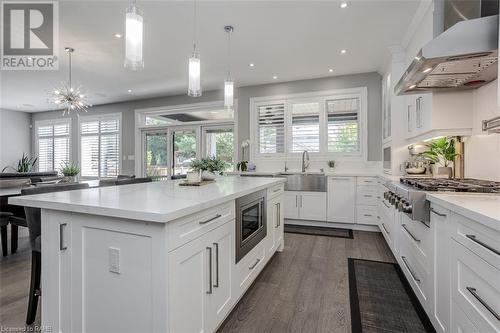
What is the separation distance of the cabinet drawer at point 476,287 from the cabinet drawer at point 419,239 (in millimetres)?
Answer: 358

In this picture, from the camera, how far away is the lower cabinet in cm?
112

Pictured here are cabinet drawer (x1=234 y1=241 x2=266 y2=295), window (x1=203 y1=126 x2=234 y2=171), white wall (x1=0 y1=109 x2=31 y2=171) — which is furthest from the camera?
white wall (x1=0 y1=109 x2=31 y2=171)

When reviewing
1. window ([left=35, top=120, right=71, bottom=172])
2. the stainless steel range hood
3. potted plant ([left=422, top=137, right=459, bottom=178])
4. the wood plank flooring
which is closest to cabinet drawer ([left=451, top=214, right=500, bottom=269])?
the wood plank flooring

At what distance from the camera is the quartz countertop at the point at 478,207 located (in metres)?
0.97

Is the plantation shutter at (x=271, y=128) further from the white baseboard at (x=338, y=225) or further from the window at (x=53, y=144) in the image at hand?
the window at (x=53, y=144)

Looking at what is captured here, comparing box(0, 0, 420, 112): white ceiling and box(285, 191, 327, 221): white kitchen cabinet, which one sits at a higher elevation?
box(0, 0, 420, 112): white ceiling

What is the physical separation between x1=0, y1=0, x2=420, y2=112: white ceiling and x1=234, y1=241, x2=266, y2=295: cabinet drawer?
2519 millimetres

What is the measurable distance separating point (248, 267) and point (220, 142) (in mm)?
4095

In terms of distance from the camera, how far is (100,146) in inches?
278

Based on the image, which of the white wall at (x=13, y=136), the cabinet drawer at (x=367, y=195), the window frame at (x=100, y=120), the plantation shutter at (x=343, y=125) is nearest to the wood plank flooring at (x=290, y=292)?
the cabinet drawer at (x=367, y=195)

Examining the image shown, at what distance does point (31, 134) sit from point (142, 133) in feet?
15.9

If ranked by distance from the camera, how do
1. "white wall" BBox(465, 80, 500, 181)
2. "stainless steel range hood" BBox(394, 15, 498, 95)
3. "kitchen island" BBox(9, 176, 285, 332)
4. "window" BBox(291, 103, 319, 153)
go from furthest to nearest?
A: "window" BBox(291, 103, 319, 153) → "white wall" BBox(465, 80, 500, 181) → "stainless steel range hood" BBox(394, 15, 498, 95) → "kitchen island" BBox(9, 176, 285, 332)

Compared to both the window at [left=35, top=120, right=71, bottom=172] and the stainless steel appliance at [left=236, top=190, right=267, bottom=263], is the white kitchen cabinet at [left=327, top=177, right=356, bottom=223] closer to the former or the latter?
the stainless steel appliance at [left=236, top=190, right=267, bottom=263]

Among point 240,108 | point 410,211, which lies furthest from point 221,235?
point 240,108
